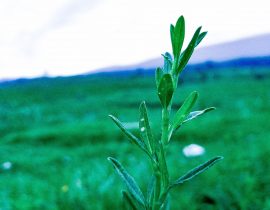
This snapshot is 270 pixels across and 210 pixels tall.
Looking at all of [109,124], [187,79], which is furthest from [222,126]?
[187,79]

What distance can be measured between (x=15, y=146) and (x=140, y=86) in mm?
8044

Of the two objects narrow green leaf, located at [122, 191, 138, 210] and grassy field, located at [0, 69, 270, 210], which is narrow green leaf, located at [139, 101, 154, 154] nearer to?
narrow green leaf, located at [122, 191, 138, 210]

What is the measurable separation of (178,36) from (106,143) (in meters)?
6.31

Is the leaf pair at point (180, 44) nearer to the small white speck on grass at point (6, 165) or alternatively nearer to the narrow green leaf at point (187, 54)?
the narrow green leaf at point (187, 54)

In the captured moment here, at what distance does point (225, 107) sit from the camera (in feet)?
30.8

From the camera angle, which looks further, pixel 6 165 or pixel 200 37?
pixel 6 165

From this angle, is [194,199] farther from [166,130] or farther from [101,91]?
[101,91]

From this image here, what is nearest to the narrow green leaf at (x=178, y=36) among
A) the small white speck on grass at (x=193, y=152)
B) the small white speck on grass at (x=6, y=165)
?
the small white speck on grass at (x=193, y=152)

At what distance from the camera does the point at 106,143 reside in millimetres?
6699

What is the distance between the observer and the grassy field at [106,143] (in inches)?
80.8

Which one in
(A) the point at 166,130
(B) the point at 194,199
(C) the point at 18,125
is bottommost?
(C) the point at 18,125

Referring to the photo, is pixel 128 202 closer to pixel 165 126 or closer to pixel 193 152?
pixel 165 126

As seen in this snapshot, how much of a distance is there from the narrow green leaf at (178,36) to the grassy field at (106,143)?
150 cm

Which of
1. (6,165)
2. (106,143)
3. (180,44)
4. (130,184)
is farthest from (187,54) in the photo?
(106,143)
